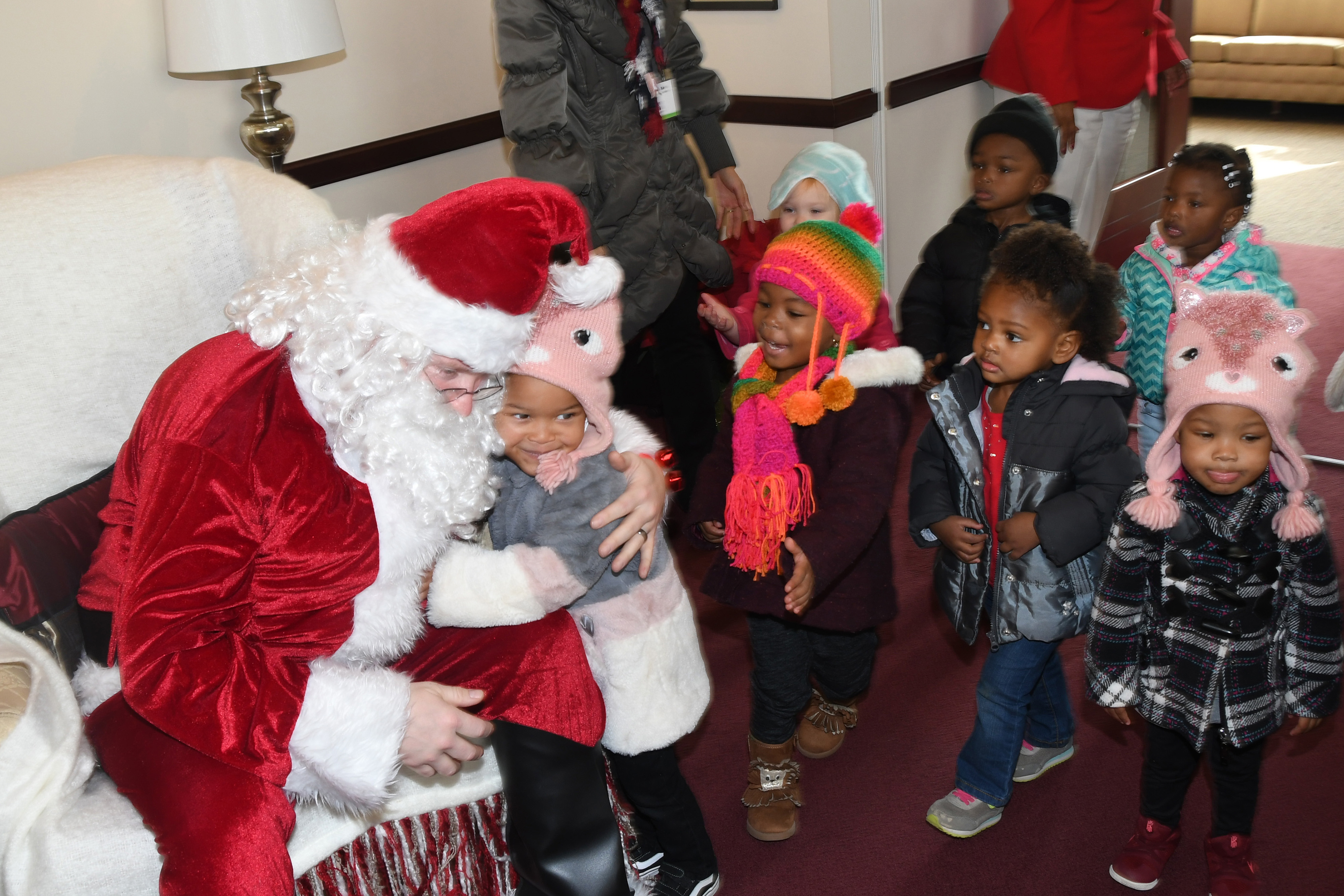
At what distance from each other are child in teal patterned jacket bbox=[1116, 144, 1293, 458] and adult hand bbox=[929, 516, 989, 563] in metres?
0.81

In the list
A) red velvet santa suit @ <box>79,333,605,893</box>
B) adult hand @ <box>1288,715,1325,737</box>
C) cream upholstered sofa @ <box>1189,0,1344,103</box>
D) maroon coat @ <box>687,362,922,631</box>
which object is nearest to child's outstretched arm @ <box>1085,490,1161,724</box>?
adult hand @ <box>1288,715,1325,737</box>

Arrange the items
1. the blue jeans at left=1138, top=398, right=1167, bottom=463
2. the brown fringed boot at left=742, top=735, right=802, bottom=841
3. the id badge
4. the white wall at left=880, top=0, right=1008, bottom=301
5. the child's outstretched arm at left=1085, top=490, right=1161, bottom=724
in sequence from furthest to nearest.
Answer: the white wall at left=880, top=0, right=1008, bottom=301, the id badge, the blue jeans at left=1138, top=398, right=1167, bottom=463, the brown fringed boot at left=742, top=735, right=802, bottom=841, the child's outstretched arm at left=1085, top=490, right=1161, bottom=724

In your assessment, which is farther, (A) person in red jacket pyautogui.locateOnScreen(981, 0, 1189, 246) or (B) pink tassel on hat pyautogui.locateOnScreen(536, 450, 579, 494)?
(A) person in red jacket pyautogui.locateOnScreen(981, 0, 1189, 246)

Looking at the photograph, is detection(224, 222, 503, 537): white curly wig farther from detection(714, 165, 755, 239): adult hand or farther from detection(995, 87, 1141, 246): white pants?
detection(995, 87, 1141, 246): white pants

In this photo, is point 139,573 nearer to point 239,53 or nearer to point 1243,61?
point 239,53

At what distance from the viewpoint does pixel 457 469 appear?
1.44m

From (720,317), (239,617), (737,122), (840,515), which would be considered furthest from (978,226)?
(239,617)

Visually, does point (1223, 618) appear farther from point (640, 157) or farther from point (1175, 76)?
point (1175, 76)

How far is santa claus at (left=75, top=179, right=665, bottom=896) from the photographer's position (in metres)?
1.26

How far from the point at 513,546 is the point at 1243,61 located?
7.54m

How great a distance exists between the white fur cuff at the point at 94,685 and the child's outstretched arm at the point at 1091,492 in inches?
55.0

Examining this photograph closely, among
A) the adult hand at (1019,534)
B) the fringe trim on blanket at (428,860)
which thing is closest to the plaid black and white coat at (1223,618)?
the adult hand at (1019,534)

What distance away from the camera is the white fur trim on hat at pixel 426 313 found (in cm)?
133

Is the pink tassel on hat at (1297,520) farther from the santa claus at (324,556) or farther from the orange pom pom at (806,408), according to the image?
the santa claus at (324,556)
